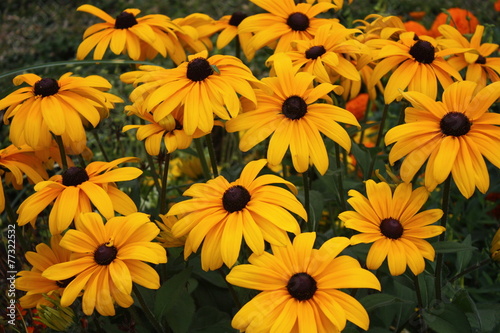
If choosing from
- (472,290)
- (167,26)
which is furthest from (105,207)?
(472,290)

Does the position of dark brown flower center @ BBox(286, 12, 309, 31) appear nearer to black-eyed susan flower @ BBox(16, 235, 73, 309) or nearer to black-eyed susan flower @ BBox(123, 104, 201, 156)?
black-eyed susan flower @ BBox(123, 104, 201, 156)

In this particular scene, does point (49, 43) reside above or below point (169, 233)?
below

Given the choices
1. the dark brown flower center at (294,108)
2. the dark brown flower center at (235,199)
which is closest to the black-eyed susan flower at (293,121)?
the dark brown flower center at (294,108)

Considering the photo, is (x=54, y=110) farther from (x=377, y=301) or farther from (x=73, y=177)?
(x=377, y=301)

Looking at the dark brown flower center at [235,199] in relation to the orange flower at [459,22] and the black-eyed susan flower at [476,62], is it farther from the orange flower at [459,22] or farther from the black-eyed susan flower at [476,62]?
the orange flower at [459,22]

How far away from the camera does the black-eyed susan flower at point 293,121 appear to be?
1.31 meters

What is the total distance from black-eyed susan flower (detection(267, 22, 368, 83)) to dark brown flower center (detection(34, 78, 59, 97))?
1.87 feet

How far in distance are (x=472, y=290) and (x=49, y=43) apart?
12.8 ft

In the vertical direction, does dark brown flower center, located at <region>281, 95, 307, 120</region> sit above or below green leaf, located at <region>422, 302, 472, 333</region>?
above

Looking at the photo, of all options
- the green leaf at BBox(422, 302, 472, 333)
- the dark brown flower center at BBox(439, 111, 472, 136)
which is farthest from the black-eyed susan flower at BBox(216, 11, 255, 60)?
the green leaf at BBox(422, 302, 472, 333)

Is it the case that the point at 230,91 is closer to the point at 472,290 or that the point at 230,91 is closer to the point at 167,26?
the point at 167,26

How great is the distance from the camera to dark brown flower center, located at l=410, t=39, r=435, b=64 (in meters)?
1.52

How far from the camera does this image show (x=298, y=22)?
1753 mm

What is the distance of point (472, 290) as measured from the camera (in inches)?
77.9
